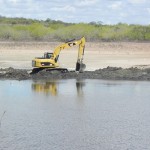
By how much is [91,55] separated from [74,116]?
98.2 ft

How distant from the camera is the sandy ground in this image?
138 ft

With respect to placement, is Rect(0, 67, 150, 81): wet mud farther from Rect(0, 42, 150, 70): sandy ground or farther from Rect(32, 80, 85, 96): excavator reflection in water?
Rect(0, 42, 150, 70): sandy ground

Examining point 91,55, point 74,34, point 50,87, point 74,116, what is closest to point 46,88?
point 50,87

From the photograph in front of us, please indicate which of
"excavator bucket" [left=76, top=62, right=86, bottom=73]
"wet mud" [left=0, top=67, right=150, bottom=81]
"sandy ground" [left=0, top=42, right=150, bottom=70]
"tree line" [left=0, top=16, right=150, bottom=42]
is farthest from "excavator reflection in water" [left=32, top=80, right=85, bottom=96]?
"tree line" [left=0, top=16, right=150, bottom=42]

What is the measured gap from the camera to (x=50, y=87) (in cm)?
2919

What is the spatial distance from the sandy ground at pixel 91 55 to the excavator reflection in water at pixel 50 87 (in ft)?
27.7

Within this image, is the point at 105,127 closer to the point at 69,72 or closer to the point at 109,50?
the point at 69,72

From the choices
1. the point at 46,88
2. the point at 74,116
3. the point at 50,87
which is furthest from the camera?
the point at 50,87

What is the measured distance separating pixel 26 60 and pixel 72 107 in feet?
75.2

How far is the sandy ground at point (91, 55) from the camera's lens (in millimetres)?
41969

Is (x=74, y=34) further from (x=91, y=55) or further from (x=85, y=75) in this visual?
(x=85, y=75)

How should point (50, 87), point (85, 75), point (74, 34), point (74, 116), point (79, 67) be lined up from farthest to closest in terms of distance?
point (74, 34) → point (79, 67) → point (85, 75) → point (50, 87) → point (74, 116)

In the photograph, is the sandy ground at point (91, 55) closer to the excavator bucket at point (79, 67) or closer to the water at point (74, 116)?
the excavator bucket at point (79, 67)

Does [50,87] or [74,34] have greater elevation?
[74,34]
